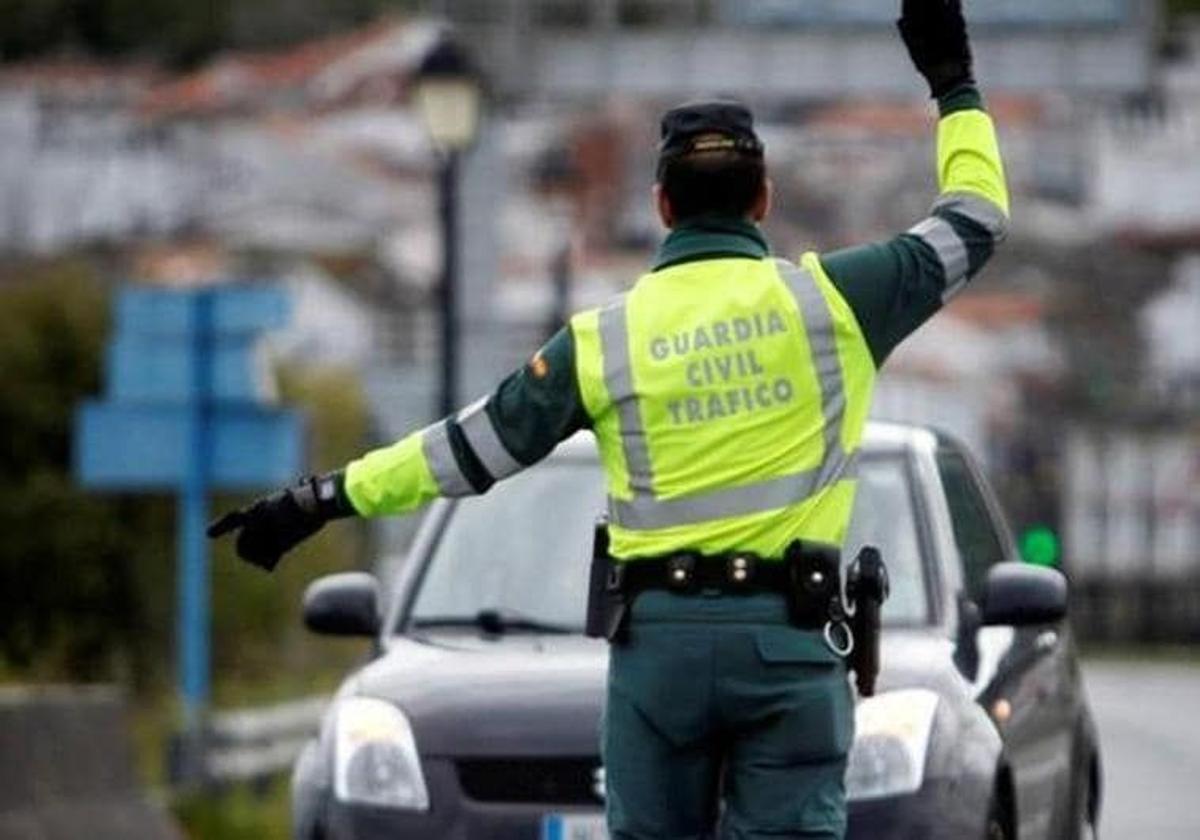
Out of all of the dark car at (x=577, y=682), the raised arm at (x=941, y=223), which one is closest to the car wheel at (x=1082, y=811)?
the dark car at (x=577, y=682)

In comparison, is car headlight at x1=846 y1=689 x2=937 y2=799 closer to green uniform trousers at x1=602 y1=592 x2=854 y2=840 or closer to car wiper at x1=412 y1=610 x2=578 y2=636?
car wiper at x1=412 y1=610 x2=578 y2=636

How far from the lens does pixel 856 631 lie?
8.38m

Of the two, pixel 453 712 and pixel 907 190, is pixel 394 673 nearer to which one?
pixel 453 712

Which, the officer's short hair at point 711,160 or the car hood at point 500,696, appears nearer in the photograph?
the officer's short hair at point 711,160

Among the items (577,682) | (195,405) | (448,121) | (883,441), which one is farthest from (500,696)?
(448,121)

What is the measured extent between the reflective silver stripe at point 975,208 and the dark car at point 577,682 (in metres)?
2.21

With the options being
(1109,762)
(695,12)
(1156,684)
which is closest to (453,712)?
(1109,762)

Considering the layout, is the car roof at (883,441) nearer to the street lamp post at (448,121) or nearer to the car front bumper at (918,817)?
the car front bumper at (918,817)

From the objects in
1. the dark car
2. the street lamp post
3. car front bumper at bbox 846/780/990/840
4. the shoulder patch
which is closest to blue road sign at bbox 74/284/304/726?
the street lamp post

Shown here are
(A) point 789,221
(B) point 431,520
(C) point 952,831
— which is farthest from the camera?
(A) point 789,221

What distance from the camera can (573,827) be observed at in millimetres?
10344

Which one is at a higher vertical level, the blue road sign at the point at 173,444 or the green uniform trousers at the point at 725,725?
the blue road sign at the point at 173,444

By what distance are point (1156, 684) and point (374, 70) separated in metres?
54.1

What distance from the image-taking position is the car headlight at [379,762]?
10500mm
